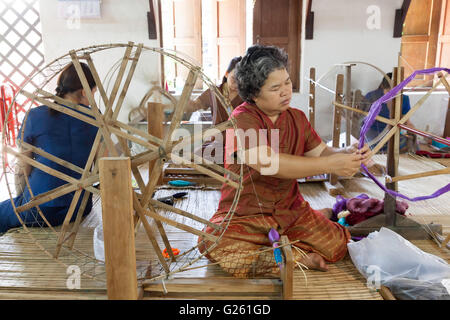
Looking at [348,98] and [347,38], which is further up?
[347,38]

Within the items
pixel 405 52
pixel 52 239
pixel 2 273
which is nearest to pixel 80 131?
pixel 52 239

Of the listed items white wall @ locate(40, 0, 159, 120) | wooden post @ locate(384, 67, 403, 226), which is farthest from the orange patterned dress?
white wall @ locate(40, 0, 159, 120)

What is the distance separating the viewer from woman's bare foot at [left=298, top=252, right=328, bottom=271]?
1502mm

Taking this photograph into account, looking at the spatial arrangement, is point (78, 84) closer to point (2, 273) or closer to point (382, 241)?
point (2, 273)

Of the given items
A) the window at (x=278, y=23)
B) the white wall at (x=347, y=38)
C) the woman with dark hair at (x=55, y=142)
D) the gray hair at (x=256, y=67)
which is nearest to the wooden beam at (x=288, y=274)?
the gray hair at (x=256, y=67)

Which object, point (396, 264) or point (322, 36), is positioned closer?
point (396, 264)

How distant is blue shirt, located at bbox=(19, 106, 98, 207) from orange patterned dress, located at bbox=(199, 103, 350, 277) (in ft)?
2.29

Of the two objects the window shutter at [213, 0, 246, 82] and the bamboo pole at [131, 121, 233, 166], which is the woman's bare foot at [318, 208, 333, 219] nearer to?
the bamboo pole at [131, 121, 233, 166]

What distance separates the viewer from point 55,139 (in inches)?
68.7

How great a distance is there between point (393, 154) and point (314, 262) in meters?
0.63

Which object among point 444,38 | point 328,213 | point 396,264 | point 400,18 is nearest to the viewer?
point 396,264

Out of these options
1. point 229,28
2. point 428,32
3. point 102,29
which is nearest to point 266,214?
point 229,28

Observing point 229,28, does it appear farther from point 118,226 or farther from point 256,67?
point 118,226
